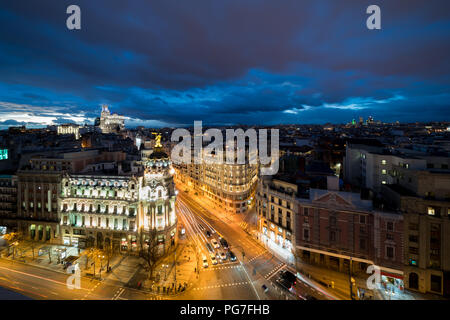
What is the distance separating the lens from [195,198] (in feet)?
354

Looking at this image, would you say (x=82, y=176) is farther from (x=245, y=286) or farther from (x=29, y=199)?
(x=245, y=286)

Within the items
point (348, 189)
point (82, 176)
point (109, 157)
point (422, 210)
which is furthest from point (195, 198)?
point (422, 210)

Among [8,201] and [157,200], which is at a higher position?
[157,200]

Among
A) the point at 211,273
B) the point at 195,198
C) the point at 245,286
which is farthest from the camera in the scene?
the point at 195,198

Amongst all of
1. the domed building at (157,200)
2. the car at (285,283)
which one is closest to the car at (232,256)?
the car at (285,283)

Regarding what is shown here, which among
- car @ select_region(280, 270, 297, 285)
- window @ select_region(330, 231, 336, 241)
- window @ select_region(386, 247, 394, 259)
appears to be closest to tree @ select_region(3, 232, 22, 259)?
car @ select_region(280, 270, 297, 285)

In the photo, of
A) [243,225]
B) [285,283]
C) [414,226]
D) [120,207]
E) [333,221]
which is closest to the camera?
[414,226]

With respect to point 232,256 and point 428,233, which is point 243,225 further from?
point 428,233

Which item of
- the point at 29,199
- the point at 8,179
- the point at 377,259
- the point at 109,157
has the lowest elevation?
the point at 377,259

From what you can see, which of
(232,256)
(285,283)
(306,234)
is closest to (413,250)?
(306,234)

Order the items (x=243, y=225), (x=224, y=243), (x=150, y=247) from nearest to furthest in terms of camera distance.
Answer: (x=150, y=247) < (x=224, y=243) < (x=243, y=225)

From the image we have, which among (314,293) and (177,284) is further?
(177,284)

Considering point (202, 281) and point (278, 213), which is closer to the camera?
point (202, 281)

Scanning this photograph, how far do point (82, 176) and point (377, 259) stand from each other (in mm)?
72033
